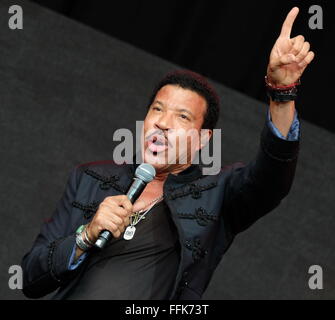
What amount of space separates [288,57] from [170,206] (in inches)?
18.4

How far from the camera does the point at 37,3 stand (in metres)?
3.03

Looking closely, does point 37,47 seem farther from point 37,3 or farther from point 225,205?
point 225,205

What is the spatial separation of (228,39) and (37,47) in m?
0.83

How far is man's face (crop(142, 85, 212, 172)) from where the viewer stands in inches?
67.0

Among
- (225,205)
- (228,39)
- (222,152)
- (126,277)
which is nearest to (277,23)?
(228,39)

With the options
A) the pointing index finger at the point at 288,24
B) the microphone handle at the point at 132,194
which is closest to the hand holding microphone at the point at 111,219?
the microphone handle at the point at 132,194

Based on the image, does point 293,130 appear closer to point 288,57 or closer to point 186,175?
point 288,57

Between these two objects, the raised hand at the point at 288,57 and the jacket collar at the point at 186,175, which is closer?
the raised hand at the point at 288,57

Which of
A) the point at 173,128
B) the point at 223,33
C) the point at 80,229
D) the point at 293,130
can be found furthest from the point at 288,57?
the point at 223,33

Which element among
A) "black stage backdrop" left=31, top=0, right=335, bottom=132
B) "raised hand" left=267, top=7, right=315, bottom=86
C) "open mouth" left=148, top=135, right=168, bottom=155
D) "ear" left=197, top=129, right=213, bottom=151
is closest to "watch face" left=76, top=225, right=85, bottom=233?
"open mouth" left=148, top=135, right=168, bottom=155

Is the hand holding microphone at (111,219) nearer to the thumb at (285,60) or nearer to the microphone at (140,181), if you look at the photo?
the microphone at (140,181)

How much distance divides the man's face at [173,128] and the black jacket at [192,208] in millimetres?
59

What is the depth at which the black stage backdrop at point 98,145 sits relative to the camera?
10.00ft

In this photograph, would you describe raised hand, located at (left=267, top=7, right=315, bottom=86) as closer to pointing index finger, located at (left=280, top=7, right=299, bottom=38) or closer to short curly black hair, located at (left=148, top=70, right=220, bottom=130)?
pointing index finger, located at (left=280, top=7, right=299, bottom=38)
